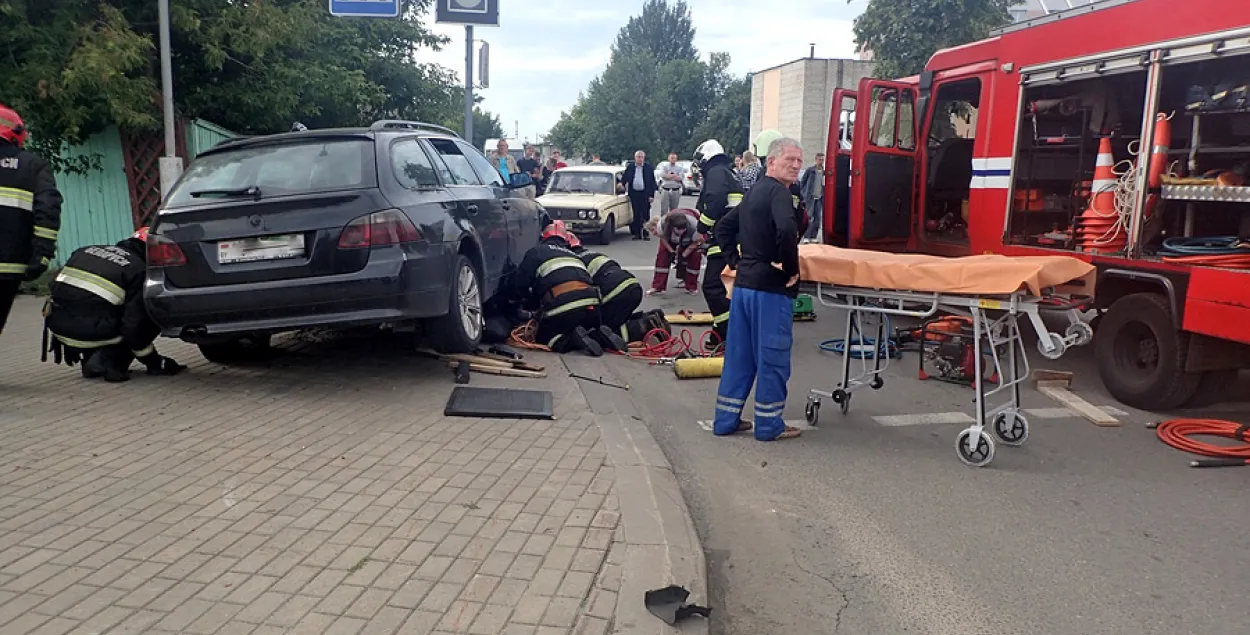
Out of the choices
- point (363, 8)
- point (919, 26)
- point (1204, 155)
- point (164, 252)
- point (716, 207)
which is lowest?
point (164, 252)

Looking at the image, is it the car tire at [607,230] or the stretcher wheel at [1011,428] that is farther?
the car tire at [607,230]

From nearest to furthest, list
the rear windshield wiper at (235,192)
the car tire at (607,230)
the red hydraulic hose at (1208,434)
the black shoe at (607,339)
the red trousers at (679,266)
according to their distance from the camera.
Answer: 1. the red hydraulic hose at (1208,434)
2. the rear windshield wiper at (235,192)
3. the black shoe at (607,339)
4. the red trousers at (679,266)
5. the car tire at (607,230)

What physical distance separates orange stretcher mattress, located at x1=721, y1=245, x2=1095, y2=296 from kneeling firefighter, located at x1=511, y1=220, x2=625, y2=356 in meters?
2.65

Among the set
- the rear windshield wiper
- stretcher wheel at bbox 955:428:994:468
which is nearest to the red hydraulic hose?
stretcher wheel at bbox 955:428:994:468

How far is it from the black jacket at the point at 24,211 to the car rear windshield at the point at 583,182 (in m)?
13.8

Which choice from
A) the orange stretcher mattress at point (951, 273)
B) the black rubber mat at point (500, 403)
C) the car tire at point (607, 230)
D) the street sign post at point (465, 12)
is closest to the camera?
the orange stretcher mattress at point (951, 273)

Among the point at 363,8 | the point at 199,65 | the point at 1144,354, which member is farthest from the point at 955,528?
Result: the point at 199,65

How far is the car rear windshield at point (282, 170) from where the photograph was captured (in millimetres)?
6270

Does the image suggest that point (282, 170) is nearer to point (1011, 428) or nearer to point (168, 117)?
point (1011, 428)

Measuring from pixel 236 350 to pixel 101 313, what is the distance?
109cm

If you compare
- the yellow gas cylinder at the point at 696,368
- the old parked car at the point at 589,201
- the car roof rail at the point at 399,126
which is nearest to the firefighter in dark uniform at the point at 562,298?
the yellow gas cylinder at the point at 696,368

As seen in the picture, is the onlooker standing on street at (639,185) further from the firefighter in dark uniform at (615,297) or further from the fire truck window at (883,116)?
the firefighter in dark uniform at (615,297)

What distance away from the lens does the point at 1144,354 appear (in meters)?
A: 6.83

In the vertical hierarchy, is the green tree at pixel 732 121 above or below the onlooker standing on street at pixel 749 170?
above
